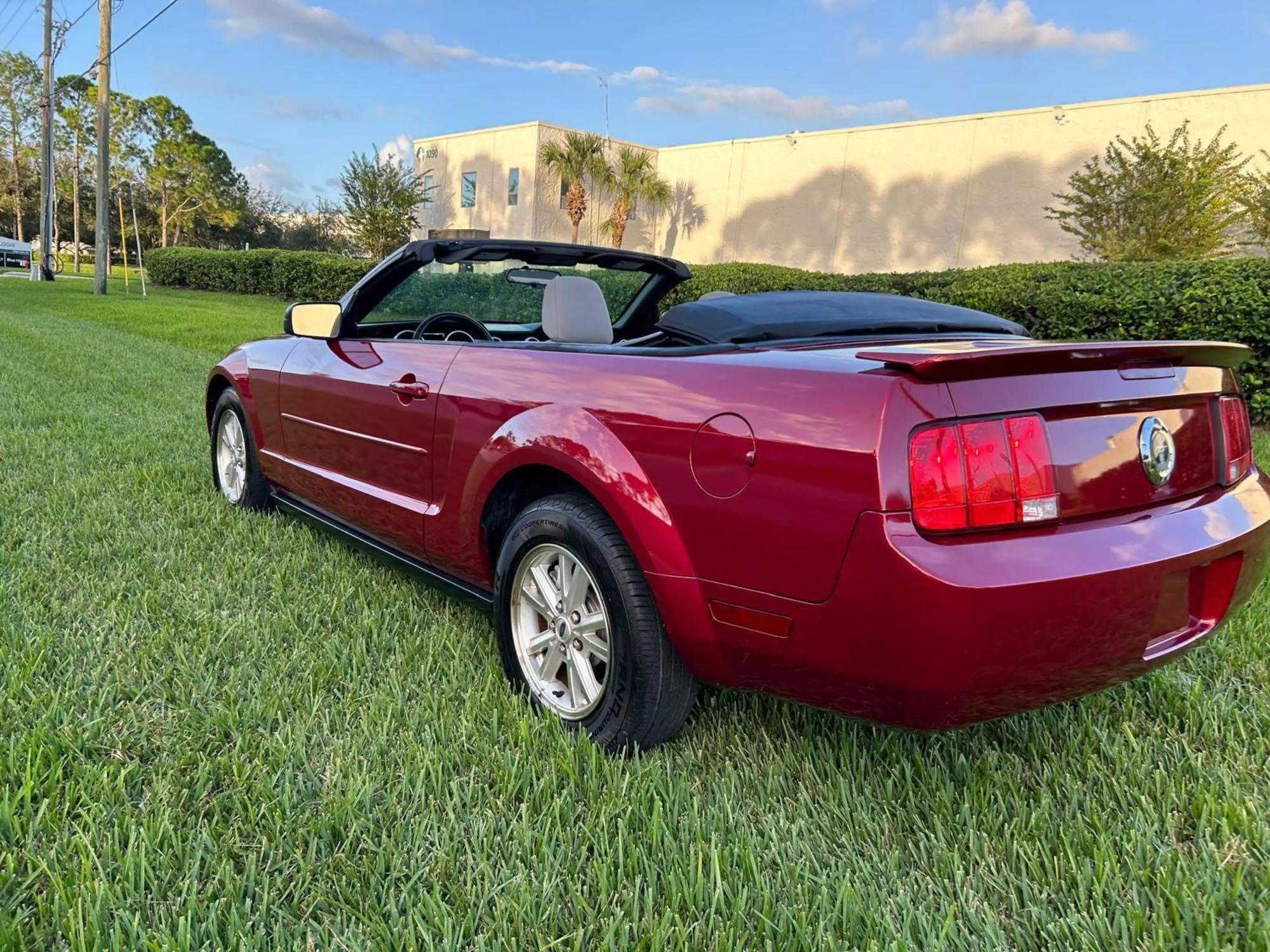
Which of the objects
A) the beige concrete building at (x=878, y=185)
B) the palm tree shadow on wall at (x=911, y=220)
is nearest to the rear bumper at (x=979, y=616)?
the beige concrete building at (x=878, y=185)

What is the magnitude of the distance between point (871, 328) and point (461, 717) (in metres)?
1.59

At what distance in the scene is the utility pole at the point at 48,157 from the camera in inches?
1298

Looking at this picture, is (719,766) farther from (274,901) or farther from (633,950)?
(274,901)

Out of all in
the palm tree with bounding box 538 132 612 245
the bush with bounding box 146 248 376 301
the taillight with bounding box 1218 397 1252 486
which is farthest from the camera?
the palm tree with bounding box 538 132 612 245

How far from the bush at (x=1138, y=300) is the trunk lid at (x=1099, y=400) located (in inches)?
222

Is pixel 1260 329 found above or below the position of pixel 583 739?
above

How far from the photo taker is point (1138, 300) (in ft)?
25.8

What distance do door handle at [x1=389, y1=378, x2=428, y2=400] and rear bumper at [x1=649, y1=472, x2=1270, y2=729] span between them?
1272 mm

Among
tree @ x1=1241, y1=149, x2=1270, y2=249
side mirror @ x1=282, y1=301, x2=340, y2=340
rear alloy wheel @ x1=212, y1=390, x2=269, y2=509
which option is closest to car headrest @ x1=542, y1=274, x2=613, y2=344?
side mirror @ x1=282, y1=301, x2=340, y2=340

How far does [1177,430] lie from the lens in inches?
80.8

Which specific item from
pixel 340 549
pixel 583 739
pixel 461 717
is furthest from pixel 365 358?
pixel 583 739

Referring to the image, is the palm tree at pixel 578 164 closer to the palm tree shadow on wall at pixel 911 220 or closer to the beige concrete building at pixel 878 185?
the beige concrete building at pixel 878 185

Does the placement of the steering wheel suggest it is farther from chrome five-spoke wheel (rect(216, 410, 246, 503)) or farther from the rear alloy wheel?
chrome five-spoke wheel (rect(216, 410, 246, 503))

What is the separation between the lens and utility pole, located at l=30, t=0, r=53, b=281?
108 feet
